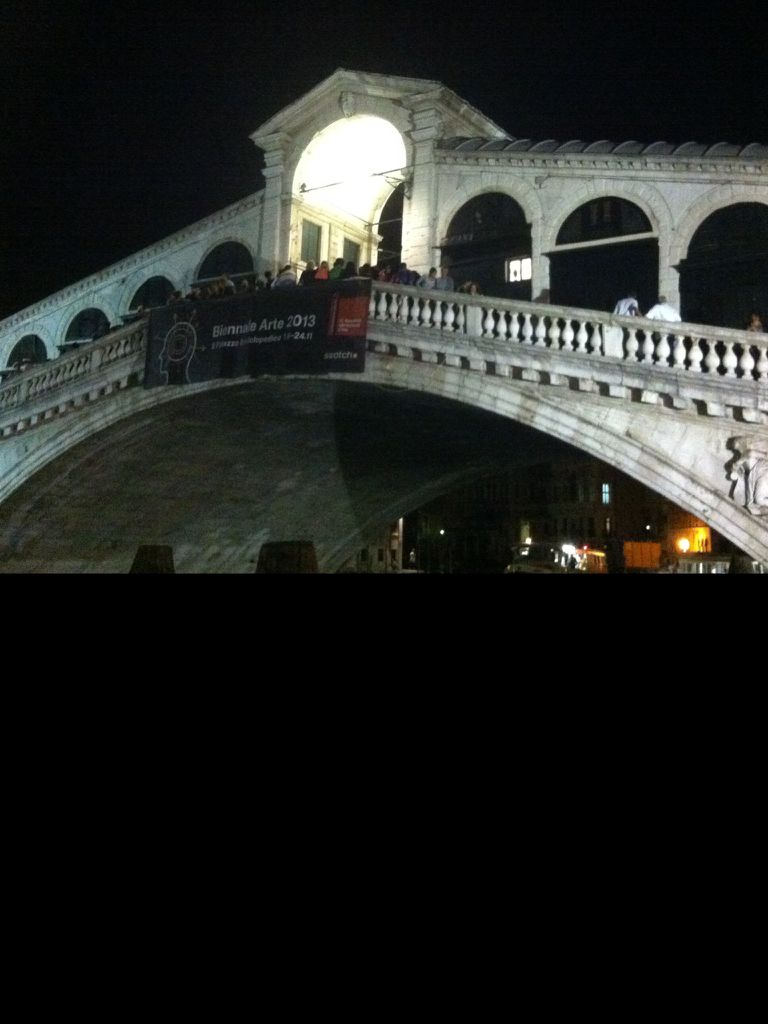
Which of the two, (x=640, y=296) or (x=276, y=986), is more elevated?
(x=640, y=296)

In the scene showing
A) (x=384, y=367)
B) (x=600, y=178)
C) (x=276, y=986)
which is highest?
(x=600, y=178)

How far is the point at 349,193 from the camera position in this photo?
1324 cm

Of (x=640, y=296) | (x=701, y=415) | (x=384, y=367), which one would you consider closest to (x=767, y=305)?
(x=640, y=296)

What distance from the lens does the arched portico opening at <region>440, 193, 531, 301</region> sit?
10.7 m

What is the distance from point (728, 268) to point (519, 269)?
257cm

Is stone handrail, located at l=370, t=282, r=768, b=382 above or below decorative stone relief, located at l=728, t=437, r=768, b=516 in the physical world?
above

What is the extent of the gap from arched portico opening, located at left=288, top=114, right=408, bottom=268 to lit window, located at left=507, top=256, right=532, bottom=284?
2.20 meters

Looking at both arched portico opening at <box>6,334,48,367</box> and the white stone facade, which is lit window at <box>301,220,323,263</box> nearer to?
the white stone facade

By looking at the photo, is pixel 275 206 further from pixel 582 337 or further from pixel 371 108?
pixel 582 337

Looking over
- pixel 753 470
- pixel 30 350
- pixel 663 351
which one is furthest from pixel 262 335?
pixel 30 350

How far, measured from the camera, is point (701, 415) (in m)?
7.62

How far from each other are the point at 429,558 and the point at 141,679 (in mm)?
17938

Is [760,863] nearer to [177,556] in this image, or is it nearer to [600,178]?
[600,178]

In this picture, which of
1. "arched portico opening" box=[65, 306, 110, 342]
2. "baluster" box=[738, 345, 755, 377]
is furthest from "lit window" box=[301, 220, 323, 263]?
"baluster" box=[738, 345, 755, 377]
